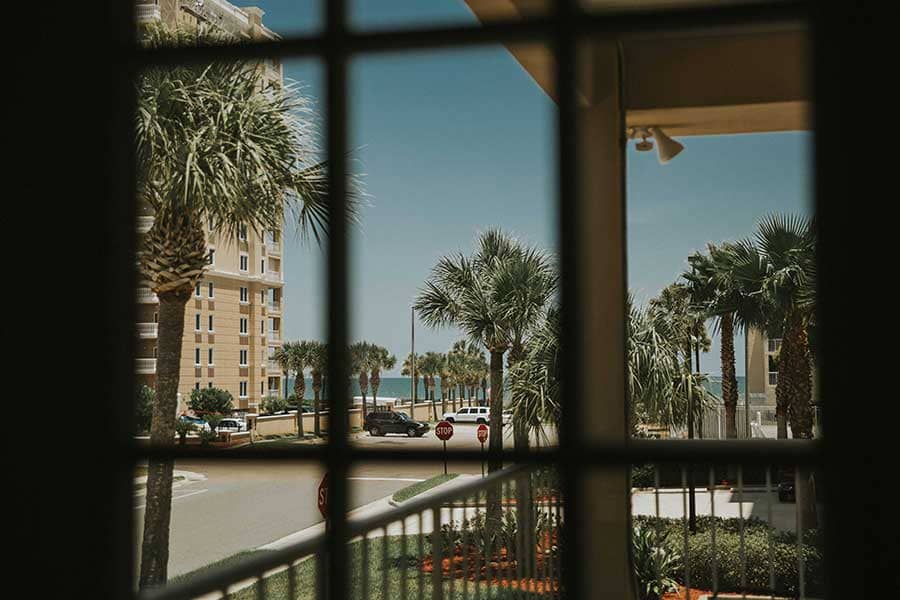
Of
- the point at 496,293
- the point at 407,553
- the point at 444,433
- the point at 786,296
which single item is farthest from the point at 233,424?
the point at 444,433

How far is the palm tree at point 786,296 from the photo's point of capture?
9609 mm

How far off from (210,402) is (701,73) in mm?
15370

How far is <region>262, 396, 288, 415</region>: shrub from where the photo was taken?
18441 mm

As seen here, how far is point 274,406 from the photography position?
18703mm

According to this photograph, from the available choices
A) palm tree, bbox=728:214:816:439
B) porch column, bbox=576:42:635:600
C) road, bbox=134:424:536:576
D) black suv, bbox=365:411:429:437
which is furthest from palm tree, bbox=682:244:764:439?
Result: porch column, bbox=576:42:635:600

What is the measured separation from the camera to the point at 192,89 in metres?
8.38

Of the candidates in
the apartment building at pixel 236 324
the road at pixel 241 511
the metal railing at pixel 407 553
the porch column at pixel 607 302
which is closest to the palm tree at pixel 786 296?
the road at pixel 241 511

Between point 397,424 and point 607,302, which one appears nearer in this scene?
point 607,302

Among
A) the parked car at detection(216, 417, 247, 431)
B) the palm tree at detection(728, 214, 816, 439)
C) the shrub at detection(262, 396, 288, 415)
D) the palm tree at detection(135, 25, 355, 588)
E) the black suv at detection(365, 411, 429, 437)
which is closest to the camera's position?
the palm tree at detection(135, 25, 355, 588)

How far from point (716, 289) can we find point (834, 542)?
13.1 metres

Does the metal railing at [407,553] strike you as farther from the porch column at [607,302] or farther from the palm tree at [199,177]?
the palm tree at [199,177]

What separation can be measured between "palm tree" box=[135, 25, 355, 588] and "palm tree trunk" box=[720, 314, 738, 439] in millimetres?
6078

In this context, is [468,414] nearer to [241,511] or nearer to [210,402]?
[241,511]

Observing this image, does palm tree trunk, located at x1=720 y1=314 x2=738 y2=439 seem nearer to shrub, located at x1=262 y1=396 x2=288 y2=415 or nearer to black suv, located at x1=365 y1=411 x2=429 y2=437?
black suv, located at x1=365 y1=411 x2=429 y2=437
